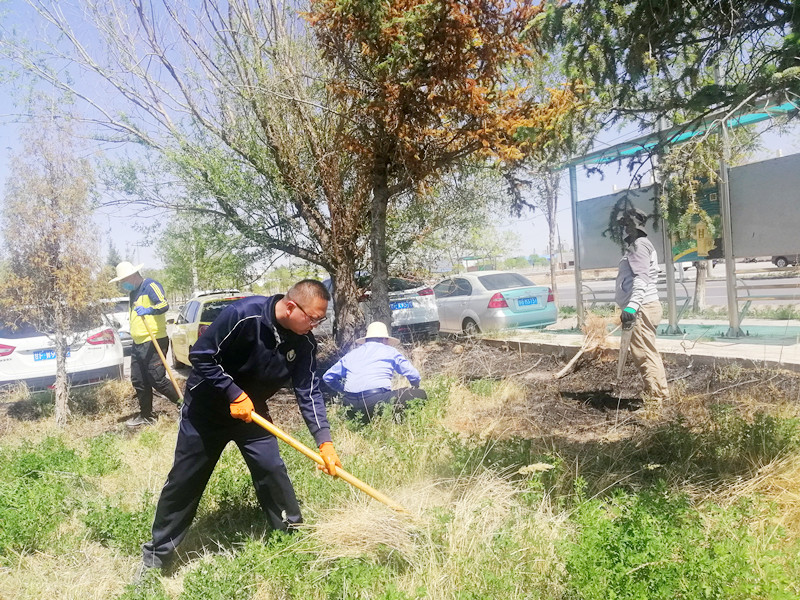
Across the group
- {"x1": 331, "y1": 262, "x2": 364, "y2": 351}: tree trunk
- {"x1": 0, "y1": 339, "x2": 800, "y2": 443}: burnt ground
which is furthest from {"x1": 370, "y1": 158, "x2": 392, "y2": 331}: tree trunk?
{"x1": 0, "y1": 339, "x2": 800, "y2": 443}: burnt ground

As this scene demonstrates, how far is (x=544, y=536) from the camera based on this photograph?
2967 mm

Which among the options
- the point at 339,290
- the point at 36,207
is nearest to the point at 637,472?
the point at 339,290

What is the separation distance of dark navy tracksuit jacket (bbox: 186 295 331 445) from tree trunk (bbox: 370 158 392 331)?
4552 millimetres

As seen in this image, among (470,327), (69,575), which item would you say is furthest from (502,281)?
(69,575)

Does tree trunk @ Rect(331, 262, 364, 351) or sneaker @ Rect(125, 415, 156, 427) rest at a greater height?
tree trunk @ Rect(331, 262, 364, 351)

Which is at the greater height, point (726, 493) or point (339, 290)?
point (339, 290)

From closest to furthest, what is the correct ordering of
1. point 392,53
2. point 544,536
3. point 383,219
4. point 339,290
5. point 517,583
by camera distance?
point 517,583, point 544,536, point 392,53, point 383,219, point 339,290

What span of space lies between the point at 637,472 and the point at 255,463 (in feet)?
7.69

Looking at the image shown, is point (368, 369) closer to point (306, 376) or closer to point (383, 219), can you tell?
point (306, 376)

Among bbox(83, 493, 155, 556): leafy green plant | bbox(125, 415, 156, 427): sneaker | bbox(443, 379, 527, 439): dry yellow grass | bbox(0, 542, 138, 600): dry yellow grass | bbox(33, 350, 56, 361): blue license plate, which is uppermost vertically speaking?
bbox(33, 350, 56, 361): blue license plate

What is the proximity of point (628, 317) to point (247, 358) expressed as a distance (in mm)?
3756

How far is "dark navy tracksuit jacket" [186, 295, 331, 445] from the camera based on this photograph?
3152 millimetres

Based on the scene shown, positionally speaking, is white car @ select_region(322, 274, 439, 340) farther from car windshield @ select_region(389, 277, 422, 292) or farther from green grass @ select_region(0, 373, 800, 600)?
green grass @ select_region(0, 373, 800, 600)

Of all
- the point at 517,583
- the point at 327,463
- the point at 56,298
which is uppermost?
the point at 56,298
